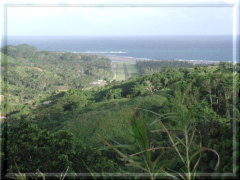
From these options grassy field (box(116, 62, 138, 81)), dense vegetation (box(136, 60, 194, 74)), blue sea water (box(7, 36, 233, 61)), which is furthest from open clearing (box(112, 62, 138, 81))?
blue sea water (box(7, 36, 233, 61))

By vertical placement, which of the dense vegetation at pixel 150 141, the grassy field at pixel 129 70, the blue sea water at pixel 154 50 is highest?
the blue sea water at pixel 154 50

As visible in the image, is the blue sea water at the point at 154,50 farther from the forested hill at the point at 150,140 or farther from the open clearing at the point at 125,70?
the forested hill at the point at 150,140

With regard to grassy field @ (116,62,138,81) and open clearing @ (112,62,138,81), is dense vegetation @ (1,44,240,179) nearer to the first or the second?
open clearing @ (112,62,138,81)

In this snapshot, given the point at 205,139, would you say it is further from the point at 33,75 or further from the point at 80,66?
the point at 80,66

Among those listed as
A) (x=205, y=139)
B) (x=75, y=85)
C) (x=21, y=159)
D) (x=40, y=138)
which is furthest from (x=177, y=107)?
(x=75, y=85)

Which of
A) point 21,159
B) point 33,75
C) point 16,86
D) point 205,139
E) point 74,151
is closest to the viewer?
point 205,139

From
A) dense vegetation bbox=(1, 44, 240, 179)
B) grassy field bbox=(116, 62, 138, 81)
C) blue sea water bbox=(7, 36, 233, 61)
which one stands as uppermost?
blue sea water bbox=(7, 36, 233, 61)

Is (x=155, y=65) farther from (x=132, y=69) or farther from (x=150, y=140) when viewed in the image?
(x=150, y=140)

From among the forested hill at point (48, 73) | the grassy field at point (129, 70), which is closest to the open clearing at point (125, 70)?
the grassy field at point (129, 70)
